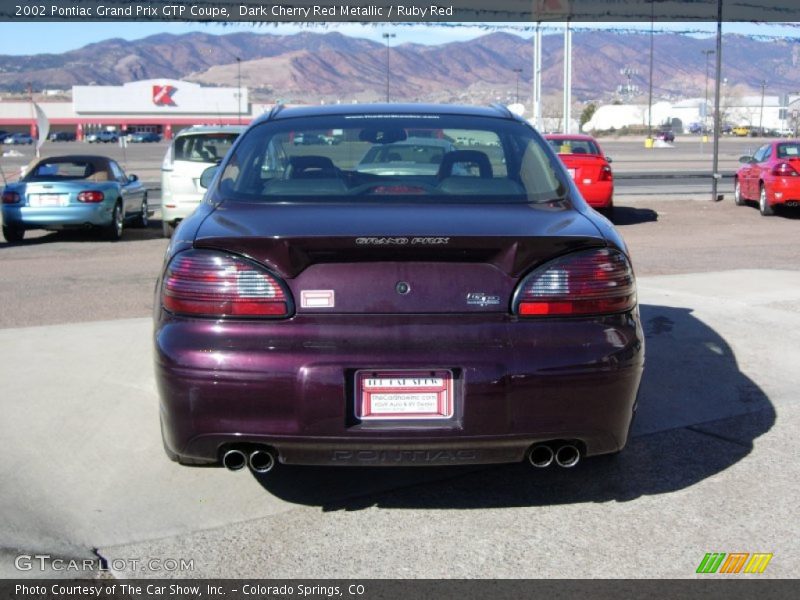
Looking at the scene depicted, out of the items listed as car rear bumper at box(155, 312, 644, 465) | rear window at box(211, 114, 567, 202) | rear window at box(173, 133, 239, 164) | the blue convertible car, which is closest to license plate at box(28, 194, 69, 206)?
the blue convertible car

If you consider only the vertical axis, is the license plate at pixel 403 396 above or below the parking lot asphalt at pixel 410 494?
above

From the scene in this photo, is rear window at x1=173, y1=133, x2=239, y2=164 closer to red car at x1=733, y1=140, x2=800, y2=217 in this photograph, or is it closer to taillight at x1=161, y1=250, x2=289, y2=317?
red car at x1=733, y1=140, x2=800, y2=217

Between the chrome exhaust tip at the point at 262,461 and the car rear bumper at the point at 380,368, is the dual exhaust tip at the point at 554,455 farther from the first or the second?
the chrome exhaust tip at the point at 262,461

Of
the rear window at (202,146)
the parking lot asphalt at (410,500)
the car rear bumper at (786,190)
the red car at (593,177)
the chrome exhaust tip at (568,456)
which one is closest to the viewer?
the parking lot asphalt at (410,500)

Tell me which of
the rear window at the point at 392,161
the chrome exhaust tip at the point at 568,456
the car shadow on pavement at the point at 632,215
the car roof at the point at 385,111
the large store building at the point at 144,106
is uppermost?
the large store building at the point at 144,106

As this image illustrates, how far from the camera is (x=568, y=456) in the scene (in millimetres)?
3906

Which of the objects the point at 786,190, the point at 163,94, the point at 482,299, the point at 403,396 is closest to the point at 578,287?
the point at 482,299

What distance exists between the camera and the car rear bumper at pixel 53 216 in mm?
14711

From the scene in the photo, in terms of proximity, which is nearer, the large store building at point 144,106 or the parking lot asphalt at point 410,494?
the parking lot asphalt at point 410,494

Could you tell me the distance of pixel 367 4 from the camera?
92.2 ft

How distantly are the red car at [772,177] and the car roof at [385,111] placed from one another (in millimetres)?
14147

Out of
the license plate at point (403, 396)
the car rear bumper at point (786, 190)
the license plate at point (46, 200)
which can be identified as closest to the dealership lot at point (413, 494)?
the license plate at point (403, 396)

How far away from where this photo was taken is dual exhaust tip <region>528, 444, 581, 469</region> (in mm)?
3848

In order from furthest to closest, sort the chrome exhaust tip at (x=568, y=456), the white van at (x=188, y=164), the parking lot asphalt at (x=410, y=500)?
the white van at (x=188, y=164)
the chrome exhaust tip at (x=568, y=456)
the parking lot asphalt at (x=410, y=500)
